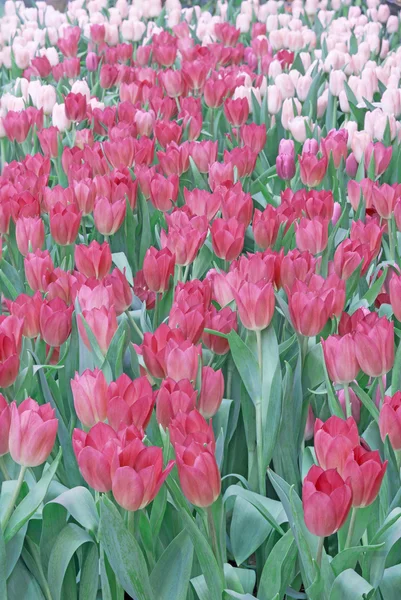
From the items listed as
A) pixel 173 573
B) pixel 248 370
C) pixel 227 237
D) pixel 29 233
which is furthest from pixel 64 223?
pixel 173 573

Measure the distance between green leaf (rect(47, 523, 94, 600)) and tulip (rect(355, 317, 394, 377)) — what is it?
1.24 ft

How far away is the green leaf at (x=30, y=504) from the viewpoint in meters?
0.83

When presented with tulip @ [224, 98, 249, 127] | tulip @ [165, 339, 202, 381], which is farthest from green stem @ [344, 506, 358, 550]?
tulip @ [224, 98, 249, 127]

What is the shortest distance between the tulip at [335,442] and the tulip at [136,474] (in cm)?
15

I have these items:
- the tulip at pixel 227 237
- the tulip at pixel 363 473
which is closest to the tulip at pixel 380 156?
the tulip at pixel 227 237

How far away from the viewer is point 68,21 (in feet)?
13.7

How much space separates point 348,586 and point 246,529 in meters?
0.20

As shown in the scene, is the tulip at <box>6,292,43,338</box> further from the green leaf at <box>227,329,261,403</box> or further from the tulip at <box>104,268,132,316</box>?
the green leaf at <box>227,329,261,403</box>

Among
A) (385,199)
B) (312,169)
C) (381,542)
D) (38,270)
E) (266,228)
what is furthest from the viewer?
(312,169)

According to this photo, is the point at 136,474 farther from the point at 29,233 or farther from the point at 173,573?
the point at 29,233

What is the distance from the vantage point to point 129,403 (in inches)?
34.2

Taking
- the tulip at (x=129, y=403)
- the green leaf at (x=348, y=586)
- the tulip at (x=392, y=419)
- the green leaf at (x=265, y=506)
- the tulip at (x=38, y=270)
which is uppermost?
the tulip at (x=129, y=403)

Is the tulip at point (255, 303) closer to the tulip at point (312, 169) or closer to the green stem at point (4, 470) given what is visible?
the green stem at point (4, 470)

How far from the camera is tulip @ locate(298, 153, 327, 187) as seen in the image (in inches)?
65.9
